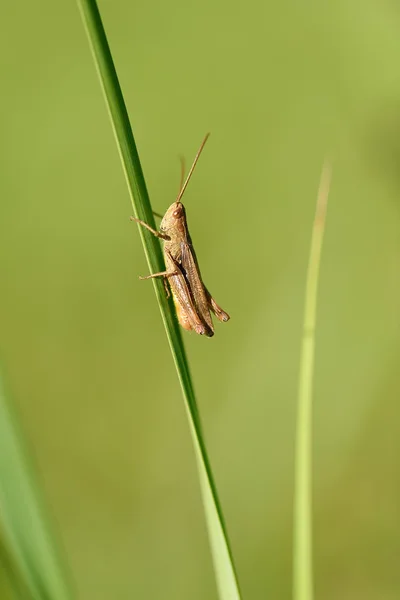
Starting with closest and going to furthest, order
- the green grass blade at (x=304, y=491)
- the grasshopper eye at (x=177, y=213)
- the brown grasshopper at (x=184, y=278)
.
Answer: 1. the green grass blade at (x=304, y=491)
2. the brown grasshopper at (x=184, y=278)
3. the grasshopper eye at (x=177, y=213)

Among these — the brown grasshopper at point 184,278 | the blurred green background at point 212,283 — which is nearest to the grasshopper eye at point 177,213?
the brown grasshopper at point 184,278

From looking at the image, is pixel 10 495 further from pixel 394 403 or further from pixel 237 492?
pixel 394 403

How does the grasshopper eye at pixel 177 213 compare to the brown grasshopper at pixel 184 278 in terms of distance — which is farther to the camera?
the grasshopper eye at pixel 177 213

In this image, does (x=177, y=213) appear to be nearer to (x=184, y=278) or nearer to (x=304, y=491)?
(x=184, y=278)

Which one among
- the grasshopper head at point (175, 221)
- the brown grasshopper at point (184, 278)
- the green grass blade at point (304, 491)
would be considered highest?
the grasshopper head at point (175, 221)

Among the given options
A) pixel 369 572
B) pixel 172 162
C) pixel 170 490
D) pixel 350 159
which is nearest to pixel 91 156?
pixel 172 162

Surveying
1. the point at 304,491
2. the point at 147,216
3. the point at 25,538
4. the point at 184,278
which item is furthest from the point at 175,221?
the point at 25,538

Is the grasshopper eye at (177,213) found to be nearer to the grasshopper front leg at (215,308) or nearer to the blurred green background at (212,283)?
the grasshopper front leg at (215,308)
